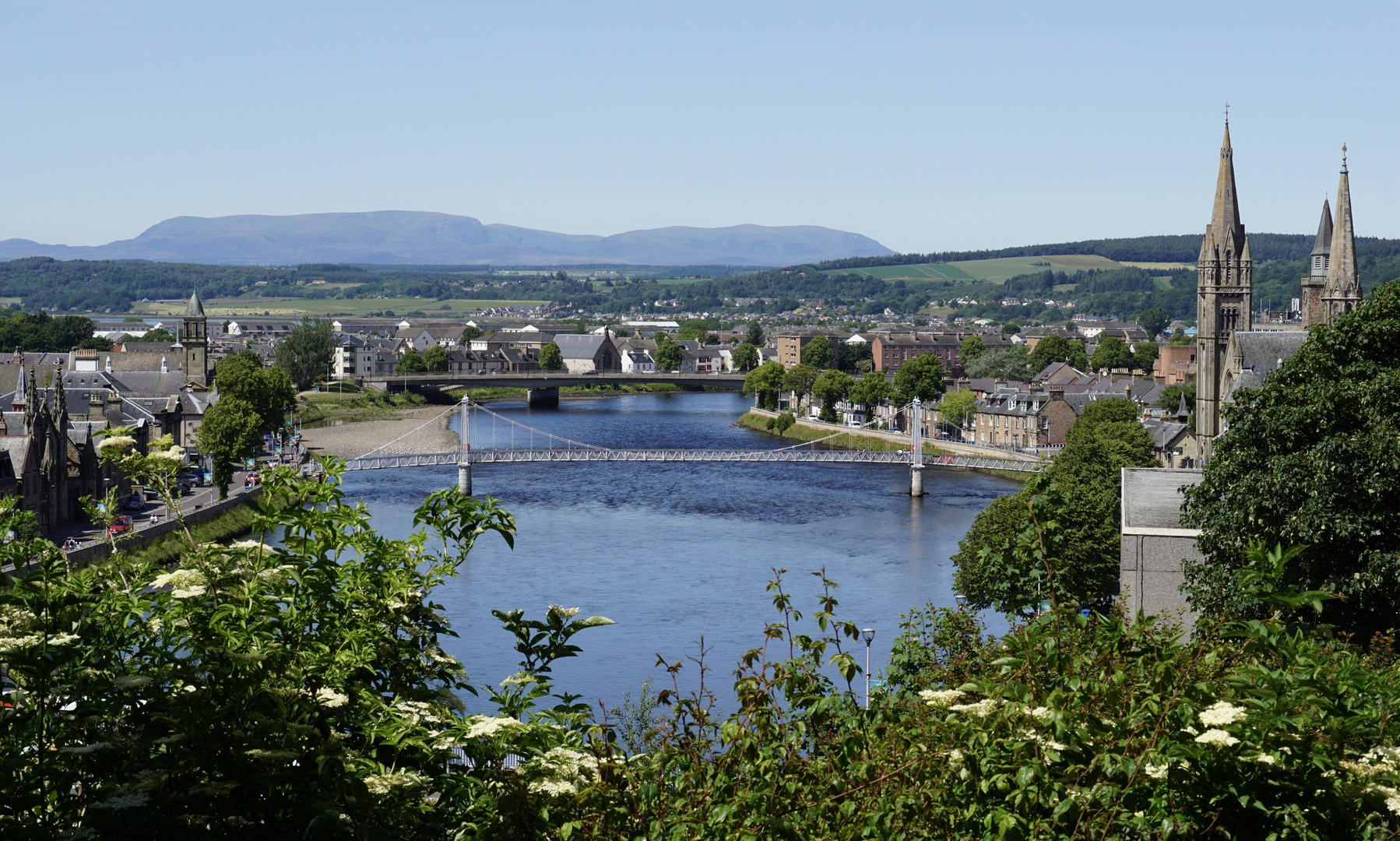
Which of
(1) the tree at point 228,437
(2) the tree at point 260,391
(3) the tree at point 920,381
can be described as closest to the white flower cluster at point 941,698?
(1) the tree at point 228,437

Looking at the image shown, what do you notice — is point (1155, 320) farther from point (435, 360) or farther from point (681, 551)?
point (681, 551)

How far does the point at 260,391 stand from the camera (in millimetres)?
49469

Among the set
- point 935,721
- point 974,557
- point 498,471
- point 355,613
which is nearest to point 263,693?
point 355,613

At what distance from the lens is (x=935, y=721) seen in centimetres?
457

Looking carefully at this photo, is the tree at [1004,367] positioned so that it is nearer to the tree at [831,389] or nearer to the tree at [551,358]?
the tree at [831,389]

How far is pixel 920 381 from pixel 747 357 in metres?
39.8

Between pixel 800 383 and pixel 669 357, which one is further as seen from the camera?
pixel 669 357

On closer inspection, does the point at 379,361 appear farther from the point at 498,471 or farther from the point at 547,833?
the point at 547,833

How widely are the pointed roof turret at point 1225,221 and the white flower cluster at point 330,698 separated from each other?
41745 millimetres

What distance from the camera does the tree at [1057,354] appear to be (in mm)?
96188

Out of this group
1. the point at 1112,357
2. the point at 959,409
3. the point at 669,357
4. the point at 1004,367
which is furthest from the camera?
the point at 669,357

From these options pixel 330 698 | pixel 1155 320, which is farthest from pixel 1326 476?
pixel 1155 320

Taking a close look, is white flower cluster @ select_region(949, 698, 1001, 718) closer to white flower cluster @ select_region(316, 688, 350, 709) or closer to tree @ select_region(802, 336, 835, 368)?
white flower cluster @ select_region(316, 688, 350, 709)

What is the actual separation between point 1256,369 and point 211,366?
50.2 meters
